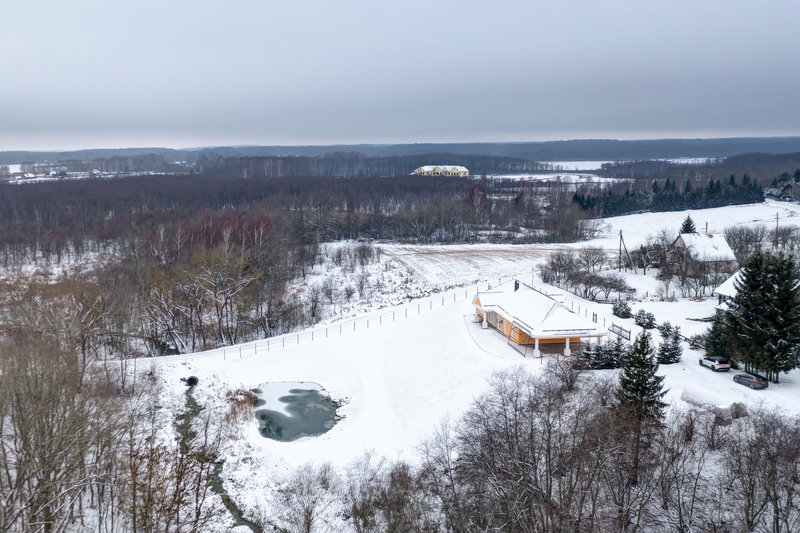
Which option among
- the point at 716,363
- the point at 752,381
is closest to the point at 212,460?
the point at 752,381

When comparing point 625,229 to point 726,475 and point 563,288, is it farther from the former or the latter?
point 726,475

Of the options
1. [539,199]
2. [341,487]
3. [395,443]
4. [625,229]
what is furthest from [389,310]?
[539,199]

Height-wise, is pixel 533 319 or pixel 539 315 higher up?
pixel 539 315

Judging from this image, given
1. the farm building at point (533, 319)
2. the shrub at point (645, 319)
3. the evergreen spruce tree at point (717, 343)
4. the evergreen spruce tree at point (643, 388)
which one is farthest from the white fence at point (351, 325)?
the evergreen spruce tree at point (643, 388)

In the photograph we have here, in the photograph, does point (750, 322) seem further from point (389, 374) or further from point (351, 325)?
point (351, 325)

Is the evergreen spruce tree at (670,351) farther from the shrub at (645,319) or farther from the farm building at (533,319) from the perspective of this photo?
the shrub at (645,319)

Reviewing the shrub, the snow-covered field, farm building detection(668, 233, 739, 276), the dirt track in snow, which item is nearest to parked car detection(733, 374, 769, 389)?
the snow-covered field

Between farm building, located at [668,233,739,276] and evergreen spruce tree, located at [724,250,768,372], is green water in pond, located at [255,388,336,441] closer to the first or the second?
evergreen spruce tree, located at [724,250,768,372]
